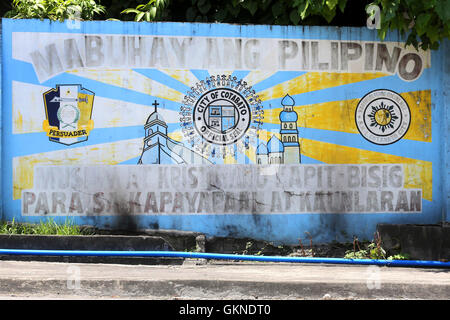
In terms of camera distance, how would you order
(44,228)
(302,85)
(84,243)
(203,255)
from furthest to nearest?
(302,85) < (44,228) < (84,243) < (203,255)

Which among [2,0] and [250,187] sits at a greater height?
[2,0]

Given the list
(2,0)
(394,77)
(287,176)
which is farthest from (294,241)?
(2,0)

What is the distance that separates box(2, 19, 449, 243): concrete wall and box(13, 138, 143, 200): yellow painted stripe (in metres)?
0.01

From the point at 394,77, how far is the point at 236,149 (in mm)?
2504

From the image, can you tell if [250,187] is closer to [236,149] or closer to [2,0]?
[236,149]

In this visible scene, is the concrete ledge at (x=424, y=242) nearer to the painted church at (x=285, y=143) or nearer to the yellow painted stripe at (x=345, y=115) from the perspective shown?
the yellow painted stripe at (x=345, y=115)

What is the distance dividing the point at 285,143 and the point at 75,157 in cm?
293

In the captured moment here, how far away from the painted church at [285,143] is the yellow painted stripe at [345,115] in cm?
8

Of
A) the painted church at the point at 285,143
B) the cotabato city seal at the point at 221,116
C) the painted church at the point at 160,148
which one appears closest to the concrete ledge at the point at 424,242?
the painted church at the point at 285,143

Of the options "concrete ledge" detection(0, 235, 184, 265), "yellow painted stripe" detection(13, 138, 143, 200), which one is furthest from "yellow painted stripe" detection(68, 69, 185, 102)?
"concrete ledge" detection(0, 235, 184, 265)

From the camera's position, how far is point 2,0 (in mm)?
8031

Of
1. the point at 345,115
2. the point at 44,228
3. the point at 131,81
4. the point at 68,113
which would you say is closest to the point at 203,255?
the point at 44,228

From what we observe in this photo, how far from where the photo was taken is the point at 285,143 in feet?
21.0

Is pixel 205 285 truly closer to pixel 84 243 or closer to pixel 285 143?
pixel 84 243
